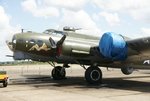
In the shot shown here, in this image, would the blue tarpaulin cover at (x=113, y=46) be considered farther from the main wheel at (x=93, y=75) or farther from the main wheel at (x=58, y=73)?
the main wheel at (x=58, y=73)

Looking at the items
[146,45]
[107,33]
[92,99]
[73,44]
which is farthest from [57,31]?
[92,99]

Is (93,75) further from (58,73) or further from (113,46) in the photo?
(58,73)

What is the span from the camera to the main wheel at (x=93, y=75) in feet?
71.0

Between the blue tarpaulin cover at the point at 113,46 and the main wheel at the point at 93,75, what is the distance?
5.61 ft

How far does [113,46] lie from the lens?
19938mm

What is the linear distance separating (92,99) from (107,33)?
282 inches

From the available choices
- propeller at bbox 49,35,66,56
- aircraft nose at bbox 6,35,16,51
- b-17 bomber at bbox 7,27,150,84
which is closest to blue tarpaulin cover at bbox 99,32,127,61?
b-17 bomber at bbox 7,27,150,84

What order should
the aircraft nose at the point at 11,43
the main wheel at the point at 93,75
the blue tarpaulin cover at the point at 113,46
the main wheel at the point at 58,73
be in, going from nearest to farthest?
1. the blue tarpaulin cover at the point at 113,46
2. the aircraft nose at the point at 11,43
3. the main wheel at the point at 93,75
4. the main wheel at the point at 58,73

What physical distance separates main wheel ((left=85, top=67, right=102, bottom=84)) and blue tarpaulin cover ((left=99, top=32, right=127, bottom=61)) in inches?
67.3

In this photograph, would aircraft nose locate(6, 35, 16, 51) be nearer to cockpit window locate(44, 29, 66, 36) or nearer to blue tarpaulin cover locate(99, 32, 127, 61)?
cockpit window locate(44, 29, 66, 36)

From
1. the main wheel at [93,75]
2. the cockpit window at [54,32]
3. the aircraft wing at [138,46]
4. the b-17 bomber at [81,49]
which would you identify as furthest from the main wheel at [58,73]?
the aircraft wing at [138,46]

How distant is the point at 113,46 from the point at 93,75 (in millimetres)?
2953

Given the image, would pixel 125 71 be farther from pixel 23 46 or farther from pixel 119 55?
pixel 23 46

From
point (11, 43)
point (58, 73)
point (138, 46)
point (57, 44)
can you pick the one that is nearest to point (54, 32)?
point (57, 44)
